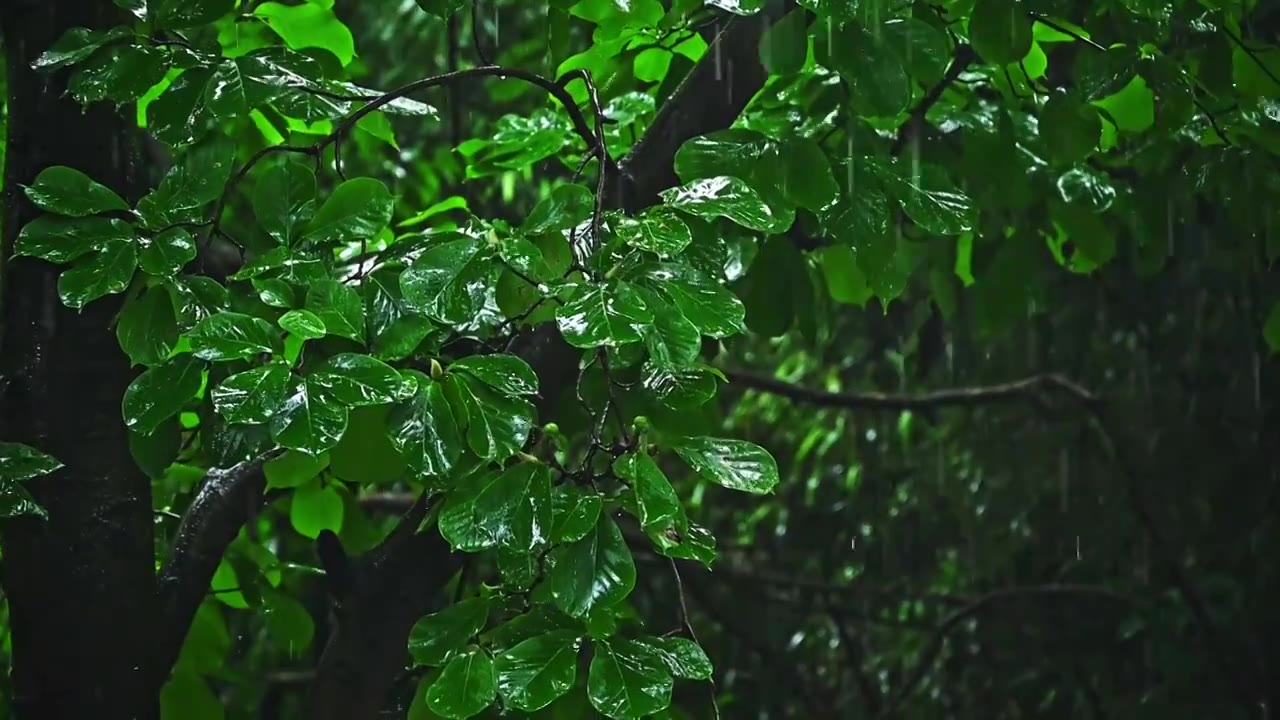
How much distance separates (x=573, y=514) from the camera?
80cm

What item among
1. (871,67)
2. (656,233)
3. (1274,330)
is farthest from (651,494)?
(1274,330)

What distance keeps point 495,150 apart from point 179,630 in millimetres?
550

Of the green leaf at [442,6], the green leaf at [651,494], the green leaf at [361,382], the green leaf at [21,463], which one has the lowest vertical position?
the green leaf at [21,463]

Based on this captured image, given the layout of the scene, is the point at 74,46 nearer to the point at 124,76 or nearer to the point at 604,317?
the point at 124,76

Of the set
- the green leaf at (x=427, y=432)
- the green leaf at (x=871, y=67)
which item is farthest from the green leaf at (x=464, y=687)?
the green leaf at (x=871, y=67)

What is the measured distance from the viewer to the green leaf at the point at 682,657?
82cm

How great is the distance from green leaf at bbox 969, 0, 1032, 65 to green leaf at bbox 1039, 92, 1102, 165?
0.43 feet

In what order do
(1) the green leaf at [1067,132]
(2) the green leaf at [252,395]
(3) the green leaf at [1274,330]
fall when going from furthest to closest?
(3) the green leaf at [1274,330]
(1) the green leaf at [1067,132]
(2) the green leaf at [252,395]

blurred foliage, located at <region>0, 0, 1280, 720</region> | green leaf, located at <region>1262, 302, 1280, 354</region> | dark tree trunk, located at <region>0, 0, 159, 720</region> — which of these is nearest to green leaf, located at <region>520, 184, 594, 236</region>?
blurred foliage, located at <region>0, 0, 1280, 720</region>

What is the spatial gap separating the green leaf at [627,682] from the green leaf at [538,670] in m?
Answer: 0.02

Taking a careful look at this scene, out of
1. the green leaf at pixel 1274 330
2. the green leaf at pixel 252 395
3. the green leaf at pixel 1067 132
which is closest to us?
the green leaf at pixel 252 395

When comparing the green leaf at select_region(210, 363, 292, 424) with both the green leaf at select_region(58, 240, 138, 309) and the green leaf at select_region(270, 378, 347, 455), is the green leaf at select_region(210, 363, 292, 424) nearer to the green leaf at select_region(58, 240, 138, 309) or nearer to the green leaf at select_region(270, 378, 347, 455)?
the green leaf at select_region(270, 378, 347, 455)

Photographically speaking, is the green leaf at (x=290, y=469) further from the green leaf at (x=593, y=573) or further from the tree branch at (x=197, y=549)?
the green leaf at (x=593, y=573)

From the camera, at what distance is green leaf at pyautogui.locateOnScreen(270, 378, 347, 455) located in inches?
29.3
